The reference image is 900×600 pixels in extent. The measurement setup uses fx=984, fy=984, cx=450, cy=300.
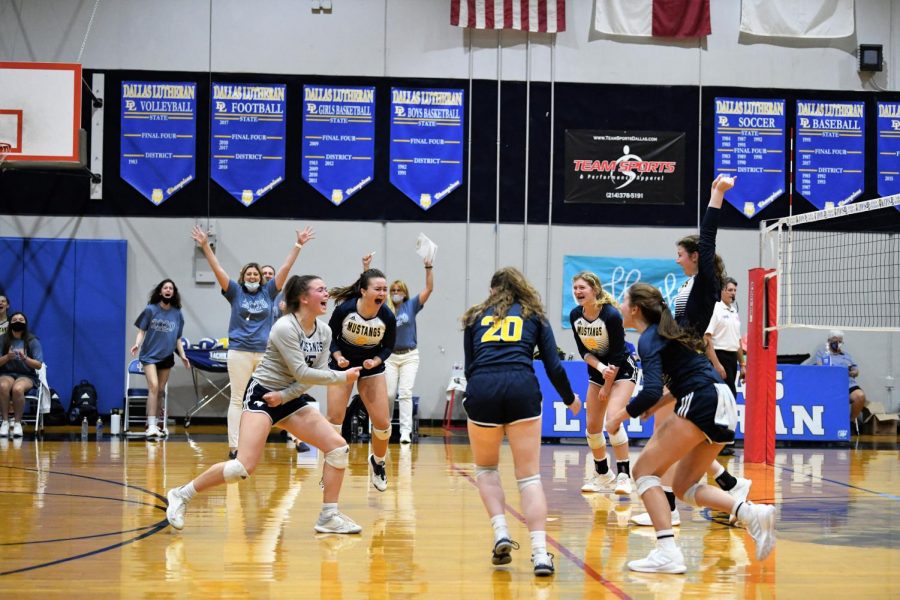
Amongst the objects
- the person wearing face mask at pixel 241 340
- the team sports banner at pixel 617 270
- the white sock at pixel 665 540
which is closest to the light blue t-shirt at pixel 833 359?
the team sports banner at pixel 617 270

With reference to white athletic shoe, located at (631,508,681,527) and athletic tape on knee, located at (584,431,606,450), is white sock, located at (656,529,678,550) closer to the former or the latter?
white athletic shoe, located at (631,508,681,527)

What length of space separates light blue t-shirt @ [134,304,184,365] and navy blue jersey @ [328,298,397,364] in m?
6.45

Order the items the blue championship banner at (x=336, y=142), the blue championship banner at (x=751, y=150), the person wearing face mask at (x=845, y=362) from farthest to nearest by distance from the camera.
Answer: the blue championship banner at (x=751, y=150)
the blue championship banner at (x=336, y=142)
the person wearing face mask at (x=845, y=362)

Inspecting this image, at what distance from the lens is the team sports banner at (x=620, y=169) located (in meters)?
17.2

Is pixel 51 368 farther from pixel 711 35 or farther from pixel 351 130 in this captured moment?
pixel 711 35

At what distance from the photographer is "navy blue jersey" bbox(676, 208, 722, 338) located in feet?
18.5

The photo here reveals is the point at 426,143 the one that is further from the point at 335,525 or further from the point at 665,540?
the point at 665,540

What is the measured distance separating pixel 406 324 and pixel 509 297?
782cm

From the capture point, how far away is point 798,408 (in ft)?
46.7

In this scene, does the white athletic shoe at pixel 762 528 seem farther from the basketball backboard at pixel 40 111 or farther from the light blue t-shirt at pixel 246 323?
the basketball backboard at pixel 40 111

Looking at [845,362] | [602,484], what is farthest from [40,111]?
[845,362]

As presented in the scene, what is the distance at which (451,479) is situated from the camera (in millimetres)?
9742

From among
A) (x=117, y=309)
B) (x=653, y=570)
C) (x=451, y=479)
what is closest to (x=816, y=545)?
(x=653, y=570)

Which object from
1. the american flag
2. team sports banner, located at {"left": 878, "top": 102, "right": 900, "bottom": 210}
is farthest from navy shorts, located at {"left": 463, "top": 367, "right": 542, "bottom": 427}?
team sports banner, located at {"left": 878, "top": 102, "right": 900, "bottom": 210}
